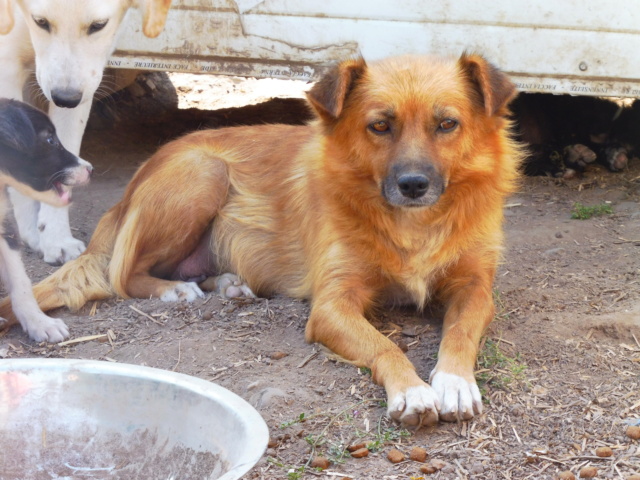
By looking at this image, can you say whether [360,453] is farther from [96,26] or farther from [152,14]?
[152,14]

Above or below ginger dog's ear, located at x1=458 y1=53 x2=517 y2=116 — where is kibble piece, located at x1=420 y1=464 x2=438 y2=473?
below

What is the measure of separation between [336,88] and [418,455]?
1.83m

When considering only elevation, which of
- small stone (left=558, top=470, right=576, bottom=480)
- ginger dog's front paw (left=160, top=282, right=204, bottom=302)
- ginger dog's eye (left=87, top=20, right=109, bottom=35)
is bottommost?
ginger dog's front paw (left=160, top=282, right=204, bottom=302)

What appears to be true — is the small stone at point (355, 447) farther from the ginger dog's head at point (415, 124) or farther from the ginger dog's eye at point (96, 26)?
the ginger dog's eye at point (96, 26)

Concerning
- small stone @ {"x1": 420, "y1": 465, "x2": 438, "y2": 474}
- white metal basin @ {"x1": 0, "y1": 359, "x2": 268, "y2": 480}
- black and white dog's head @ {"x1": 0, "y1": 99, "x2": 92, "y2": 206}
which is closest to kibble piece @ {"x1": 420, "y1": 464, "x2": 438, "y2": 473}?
small stone @ {"x1": 420, "y1": 465, "x2": 438, "y2": 474}

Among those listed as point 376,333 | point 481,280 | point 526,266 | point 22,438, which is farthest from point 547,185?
point 22,438

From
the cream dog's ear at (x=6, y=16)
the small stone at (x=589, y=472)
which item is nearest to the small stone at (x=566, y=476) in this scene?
the small stone at (x=589, y=472)

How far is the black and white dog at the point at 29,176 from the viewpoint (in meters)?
3.95

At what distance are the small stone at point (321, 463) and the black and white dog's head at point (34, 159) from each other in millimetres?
1965

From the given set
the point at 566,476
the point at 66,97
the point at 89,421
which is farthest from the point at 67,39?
the point at 566,476

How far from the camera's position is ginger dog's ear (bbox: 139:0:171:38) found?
5164mm

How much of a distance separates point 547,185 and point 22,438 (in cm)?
488

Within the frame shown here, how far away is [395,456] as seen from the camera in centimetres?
304

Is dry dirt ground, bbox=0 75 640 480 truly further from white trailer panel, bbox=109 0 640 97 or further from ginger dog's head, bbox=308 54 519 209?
white trailer panel, bbox=109 0 640 97
